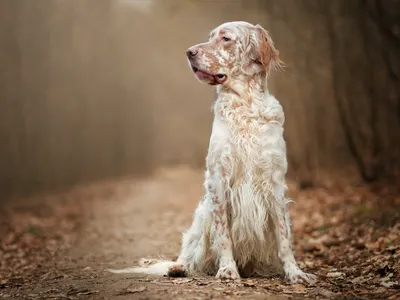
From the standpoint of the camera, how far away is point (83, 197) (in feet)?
48.7

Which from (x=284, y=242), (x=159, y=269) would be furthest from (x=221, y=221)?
(x=159, y=269)

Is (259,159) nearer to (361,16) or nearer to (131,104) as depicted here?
(361,16)

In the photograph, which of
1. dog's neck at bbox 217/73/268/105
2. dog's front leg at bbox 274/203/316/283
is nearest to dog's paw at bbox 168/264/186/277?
dog's front leg at bbox 274/203/316/283

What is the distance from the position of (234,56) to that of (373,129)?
21.8ft

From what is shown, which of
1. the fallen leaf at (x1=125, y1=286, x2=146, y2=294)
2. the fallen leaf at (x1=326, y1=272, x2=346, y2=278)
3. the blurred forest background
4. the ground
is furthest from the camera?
the blurred forest background

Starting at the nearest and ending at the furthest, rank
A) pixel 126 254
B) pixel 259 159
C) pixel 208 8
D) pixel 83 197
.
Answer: pixel 259 159 < pixel 126 254 < pixel 83 197 < pixel 208 8

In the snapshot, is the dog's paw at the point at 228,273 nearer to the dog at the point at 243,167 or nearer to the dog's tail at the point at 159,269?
the dog at the point at 243,167

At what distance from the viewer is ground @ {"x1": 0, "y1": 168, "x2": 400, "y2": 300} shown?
404 centimetres

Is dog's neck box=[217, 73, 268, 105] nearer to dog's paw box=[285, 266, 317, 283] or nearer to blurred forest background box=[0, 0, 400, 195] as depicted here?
dog's paw box=[285, 266, 317, 283]


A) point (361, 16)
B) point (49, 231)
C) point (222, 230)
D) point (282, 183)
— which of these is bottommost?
point (49, 231)

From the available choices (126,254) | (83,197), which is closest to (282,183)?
(126,254)

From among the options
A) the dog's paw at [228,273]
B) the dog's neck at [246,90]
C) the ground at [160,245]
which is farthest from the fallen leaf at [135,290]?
the dog's neck at [246,90]

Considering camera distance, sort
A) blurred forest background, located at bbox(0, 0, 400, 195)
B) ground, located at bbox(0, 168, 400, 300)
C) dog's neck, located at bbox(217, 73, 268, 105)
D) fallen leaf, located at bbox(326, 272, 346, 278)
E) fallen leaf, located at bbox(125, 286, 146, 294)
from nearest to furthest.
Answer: fallen leaf, located at bbox(125, 286, 146, 294), ground, located at bbox(0, 168, 400, 300), dog's neck, located at bbox(217, 73, 268, 105), fallen leaf, located at bbox(326, 272, 346, 278), blurred forest background, located at bbox(0, 0, 400, 195)

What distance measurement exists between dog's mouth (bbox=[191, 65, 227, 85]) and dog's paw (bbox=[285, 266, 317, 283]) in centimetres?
145
